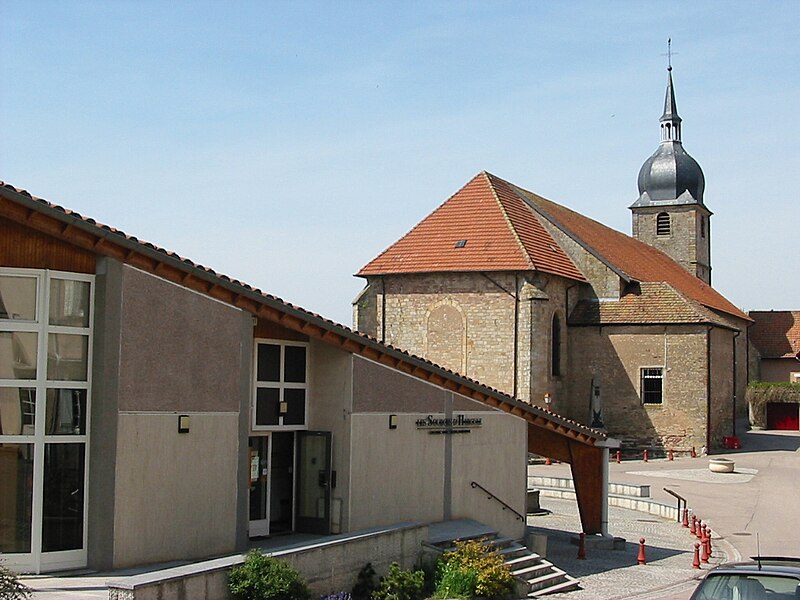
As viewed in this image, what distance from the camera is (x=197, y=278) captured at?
1408cm

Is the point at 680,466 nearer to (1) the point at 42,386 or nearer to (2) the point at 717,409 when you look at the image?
(2) the point at 717,409

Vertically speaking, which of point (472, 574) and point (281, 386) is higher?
point (281, 386)

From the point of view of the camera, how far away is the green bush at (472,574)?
50.7 ft

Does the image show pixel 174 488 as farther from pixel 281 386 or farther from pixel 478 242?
pixel 478 242

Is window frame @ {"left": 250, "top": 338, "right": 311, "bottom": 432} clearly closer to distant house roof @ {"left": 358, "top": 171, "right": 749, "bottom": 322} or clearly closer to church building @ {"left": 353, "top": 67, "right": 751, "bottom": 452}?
church building @ {"left": 353, "top": 67, "right": 751, "bottom": 452}

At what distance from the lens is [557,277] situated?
137 ft

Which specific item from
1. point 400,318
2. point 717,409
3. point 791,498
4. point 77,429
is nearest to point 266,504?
point 77,429

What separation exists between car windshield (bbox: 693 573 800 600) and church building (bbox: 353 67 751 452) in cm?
2771

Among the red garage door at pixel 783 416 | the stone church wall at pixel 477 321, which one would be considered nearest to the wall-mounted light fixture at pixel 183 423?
the stone church wall at pixel 477 321

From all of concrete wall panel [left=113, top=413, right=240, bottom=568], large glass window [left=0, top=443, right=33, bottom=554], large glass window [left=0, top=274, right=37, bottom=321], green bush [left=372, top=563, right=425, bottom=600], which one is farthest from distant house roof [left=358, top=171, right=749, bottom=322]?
large glass window [left=0, top=443, right=33, bottom=554]

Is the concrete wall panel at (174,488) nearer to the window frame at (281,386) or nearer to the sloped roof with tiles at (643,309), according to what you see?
the window frame at (281,386)

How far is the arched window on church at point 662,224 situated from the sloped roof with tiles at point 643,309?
69.8 ft

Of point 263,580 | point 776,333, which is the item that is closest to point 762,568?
point 263,580

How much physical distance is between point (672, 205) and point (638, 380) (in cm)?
2438
